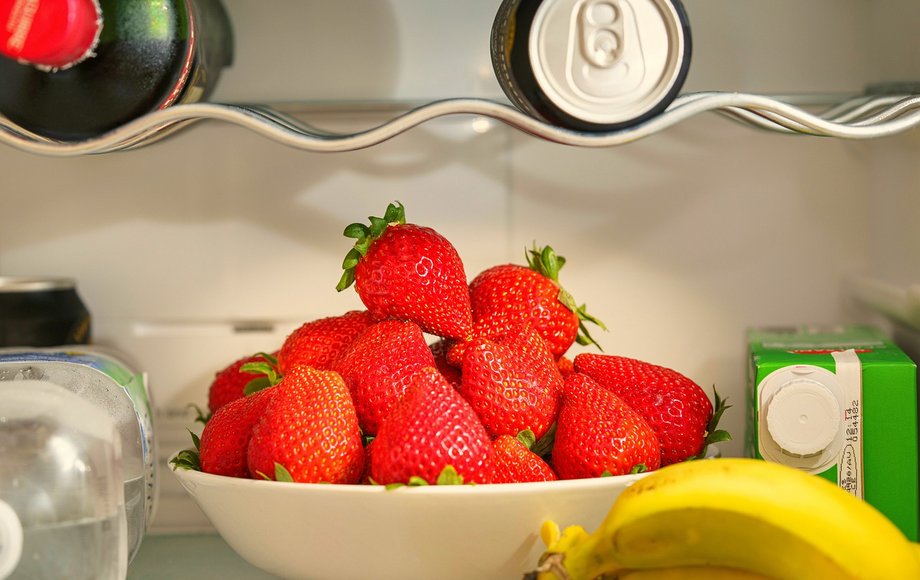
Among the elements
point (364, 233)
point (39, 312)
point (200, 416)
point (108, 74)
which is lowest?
point (200, 416)

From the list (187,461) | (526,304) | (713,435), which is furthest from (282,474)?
(713,435)

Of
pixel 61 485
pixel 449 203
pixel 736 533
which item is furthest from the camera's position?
pixel 449 203

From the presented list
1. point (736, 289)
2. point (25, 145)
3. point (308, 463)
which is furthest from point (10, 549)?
point (736, 289)

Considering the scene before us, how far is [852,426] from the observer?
761 mm

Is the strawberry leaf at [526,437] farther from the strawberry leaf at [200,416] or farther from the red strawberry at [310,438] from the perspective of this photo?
the strawberry leaf at [200,416]

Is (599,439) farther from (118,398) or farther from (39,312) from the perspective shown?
(39,312)

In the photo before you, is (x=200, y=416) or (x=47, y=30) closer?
(x=47, y=30)

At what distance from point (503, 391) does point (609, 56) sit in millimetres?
273

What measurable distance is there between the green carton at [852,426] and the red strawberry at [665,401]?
57mm

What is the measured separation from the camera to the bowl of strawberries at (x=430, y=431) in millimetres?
613

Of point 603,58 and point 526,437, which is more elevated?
point 603,58

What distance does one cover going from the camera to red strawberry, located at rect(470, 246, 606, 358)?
0.76m

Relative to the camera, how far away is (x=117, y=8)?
0.70m

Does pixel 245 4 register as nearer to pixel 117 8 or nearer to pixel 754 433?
pixel 117 8
